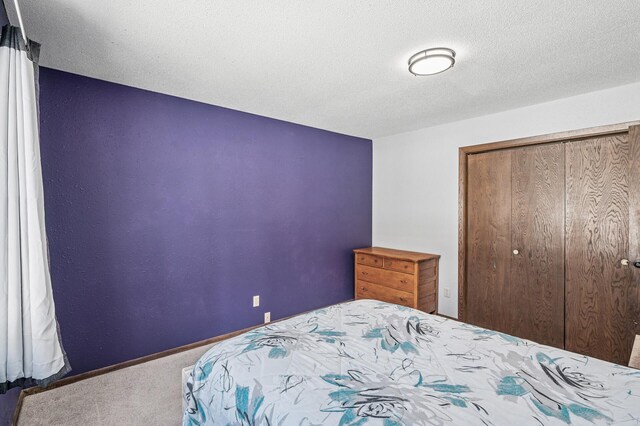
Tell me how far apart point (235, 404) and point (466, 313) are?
292 centimetres

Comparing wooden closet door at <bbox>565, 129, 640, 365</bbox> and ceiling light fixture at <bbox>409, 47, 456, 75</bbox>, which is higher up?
ceiling light fixture at <bbox>409, 47, 456, 75</bbox>

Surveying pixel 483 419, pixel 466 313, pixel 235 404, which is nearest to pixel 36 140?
pixel 235 404

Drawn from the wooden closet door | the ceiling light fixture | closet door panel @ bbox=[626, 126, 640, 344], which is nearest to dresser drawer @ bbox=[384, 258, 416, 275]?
the wooden closet door

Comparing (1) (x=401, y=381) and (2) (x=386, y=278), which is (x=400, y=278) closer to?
(2) (x=386, y=278)

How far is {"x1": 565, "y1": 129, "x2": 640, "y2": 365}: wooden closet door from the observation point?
8.18 ft

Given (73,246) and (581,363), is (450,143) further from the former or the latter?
(73,246)

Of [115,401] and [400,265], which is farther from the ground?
[400,265]

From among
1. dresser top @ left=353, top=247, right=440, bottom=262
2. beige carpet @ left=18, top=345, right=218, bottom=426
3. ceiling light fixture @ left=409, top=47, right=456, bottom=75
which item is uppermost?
ceiling light fixture @ left=409, top=47, right=456, bottom=75

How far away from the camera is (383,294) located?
3682mm

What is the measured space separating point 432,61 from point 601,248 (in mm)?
2119

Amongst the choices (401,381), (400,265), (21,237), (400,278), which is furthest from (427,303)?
(21,237)

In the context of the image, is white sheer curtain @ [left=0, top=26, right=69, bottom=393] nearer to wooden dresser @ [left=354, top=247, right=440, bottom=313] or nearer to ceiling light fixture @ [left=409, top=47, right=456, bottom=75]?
ceiling light fixture @ [left=409, top=47, right=456, bottom=75]

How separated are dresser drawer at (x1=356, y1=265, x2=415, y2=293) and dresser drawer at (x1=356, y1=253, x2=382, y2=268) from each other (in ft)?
0.16

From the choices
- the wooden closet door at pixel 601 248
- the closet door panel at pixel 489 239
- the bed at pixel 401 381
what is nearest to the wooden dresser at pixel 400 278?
the closet door panel at pixel 489 239
